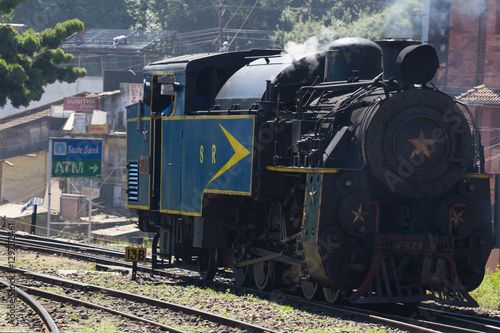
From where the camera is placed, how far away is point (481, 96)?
1134 inches

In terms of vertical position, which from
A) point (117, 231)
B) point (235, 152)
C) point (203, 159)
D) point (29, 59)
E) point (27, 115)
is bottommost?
point (117, 231)

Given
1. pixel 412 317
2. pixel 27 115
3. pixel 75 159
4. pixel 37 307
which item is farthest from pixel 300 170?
pixel 27 115

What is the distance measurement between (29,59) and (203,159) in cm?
1841

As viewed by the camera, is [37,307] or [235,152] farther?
[235,152]

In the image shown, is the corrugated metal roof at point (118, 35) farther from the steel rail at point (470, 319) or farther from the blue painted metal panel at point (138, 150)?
the steel rail at point (470, 319)

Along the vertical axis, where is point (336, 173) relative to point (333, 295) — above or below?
above

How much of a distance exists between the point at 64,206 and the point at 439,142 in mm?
29041

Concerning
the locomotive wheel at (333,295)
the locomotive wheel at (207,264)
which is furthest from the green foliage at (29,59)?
the locomotive wheel at (333,295)

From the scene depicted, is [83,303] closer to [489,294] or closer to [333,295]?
[333,295]

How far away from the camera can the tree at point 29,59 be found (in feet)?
92.0

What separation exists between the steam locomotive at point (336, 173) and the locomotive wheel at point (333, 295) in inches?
1.1

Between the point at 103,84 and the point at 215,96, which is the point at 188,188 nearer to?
the point at 215,96

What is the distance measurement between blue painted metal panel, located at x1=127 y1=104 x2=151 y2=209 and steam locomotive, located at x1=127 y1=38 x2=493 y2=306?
102cm

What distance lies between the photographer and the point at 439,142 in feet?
33.7
